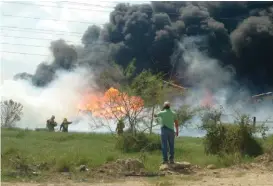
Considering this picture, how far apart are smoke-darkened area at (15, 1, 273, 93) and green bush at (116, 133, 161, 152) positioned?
2619 centimetres

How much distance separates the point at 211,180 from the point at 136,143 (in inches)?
232

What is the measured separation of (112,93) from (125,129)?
1710 mm

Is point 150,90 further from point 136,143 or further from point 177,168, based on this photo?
point 177,168

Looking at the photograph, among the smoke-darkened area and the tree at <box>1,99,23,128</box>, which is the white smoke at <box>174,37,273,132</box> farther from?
the tree at <box>1,99,23,128</box>

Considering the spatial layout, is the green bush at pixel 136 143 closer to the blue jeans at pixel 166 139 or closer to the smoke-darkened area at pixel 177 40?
the blue jeans at pixel 166 139

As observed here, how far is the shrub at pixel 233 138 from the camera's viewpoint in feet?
43.1

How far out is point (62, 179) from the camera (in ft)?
31.4

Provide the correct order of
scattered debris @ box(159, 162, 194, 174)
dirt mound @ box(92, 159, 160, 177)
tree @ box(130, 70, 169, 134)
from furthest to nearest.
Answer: tree @ box(130, 70, 169, 134) < scattered debris @ box(159, 162, 194, 174) < dirt mound @ box(92, 159, 160, 177)

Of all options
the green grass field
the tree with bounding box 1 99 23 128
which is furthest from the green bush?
the tree with bounding box 1 99 23 128

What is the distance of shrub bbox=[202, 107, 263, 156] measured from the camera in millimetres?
13141

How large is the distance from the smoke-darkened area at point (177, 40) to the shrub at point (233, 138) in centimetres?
2778

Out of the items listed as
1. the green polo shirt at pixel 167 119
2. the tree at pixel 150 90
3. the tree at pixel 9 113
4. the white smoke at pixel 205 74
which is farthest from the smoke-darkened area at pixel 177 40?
the green polo shirt at pixel 167 119

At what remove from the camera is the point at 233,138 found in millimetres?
13164

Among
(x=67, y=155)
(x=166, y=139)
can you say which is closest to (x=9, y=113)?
(x=67, y=155)
